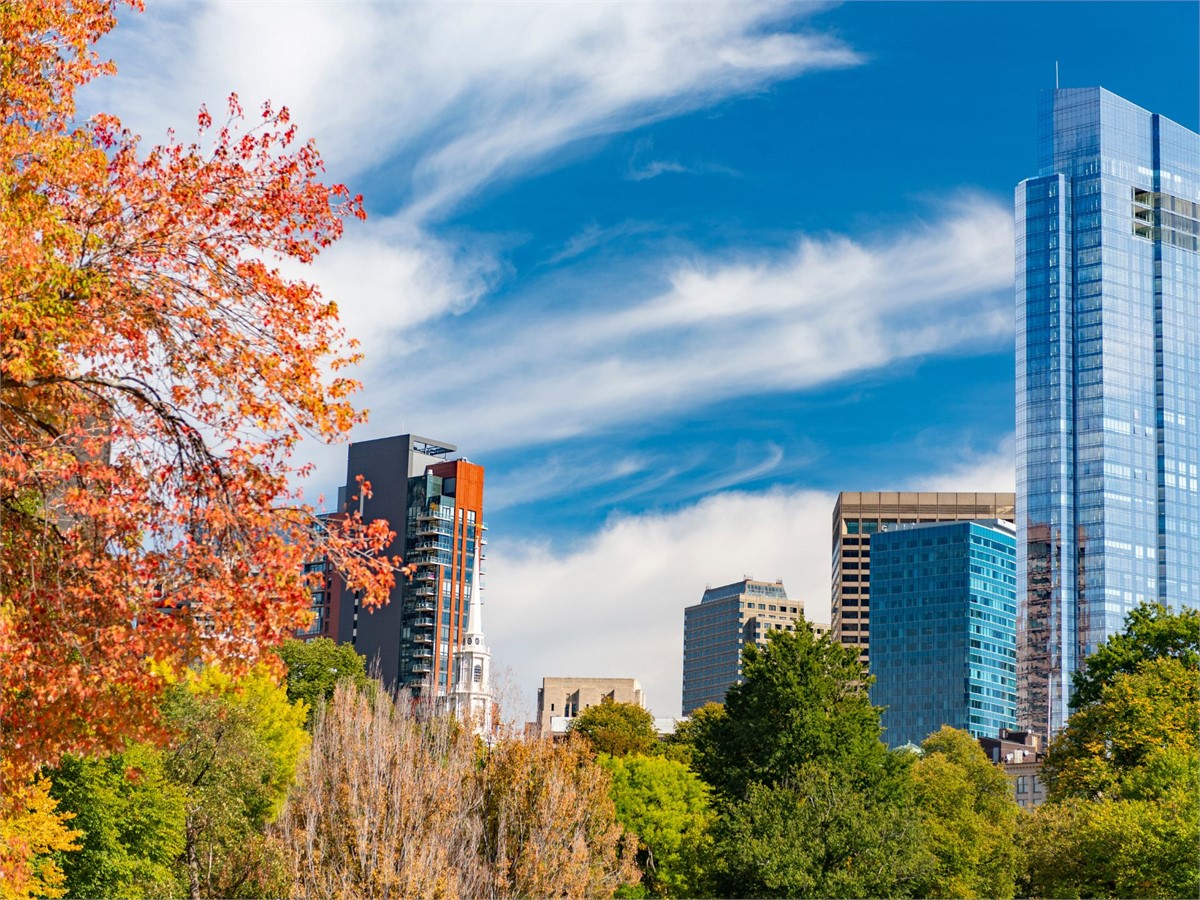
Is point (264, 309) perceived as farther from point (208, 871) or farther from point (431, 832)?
point (208, 871)

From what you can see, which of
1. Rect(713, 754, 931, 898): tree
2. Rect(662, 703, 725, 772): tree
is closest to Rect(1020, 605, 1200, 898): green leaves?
Rect(713, 754, 931, 898): tree

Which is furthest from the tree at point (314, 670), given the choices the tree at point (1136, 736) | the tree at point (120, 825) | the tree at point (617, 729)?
the tree at point (1136, 736)

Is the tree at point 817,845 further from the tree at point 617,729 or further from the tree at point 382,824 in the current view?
the tree at point 617,729

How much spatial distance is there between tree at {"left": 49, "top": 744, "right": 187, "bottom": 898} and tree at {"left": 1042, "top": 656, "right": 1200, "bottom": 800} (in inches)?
1535

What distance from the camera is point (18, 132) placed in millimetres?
16141

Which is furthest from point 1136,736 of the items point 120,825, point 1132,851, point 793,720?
point 120,825

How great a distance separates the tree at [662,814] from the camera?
79.4m

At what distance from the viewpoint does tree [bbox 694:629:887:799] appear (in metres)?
61.9

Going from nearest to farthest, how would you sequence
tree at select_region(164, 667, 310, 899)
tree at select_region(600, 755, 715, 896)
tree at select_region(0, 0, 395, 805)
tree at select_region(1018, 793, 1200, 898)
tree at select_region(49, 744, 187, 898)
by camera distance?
tree at select_region(0, 0, 395, 805), tree at select_region(1018, 793, 1200, 898), tree at select_region(49, 744, 187, 898), tree at select_region(164, 667, 310, 899), tree at select_region(600, 755, 715, 896)

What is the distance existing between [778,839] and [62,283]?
4478cm

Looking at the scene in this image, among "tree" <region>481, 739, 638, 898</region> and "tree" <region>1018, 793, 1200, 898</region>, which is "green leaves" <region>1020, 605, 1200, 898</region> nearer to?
"tree" <region>1018, 793, 1200, 898</region>

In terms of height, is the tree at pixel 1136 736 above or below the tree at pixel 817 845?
above

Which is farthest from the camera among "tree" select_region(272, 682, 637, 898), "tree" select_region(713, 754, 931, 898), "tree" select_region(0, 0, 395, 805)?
"tree" select_region(713, 754, 931, 898)

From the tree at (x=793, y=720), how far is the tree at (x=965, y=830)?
843cm
